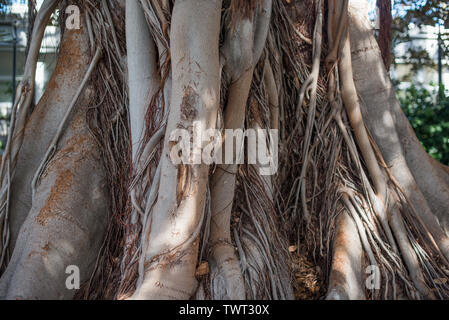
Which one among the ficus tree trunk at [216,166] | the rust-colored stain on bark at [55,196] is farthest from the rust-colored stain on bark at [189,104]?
the rust-colored stain on bark at [55,196]

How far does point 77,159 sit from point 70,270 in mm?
644

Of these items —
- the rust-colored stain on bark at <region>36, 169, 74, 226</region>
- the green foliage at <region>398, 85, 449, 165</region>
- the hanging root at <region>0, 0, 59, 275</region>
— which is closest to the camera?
the rust-colored stain on bark at <region>36, 169, 74, 226</region>

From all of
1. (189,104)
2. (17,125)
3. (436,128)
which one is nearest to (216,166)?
(189,104)

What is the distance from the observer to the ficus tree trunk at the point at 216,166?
2.51 meters

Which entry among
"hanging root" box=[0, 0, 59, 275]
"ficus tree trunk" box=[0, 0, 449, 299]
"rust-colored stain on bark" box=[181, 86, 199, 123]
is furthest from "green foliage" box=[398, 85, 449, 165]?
"rust-colored stain on bark" box=[181, 86, 199, 123]

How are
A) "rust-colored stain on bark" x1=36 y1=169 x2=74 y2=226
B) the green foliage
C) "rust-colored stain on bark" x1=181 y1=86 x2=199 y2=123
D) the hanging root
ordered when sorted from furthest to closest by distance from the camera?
the green foliage, the hanging root, "rust-colored stain on bark" x1=36 y1=169 x2=74 y2=226, "rust-colored stain on bark" x1=181 y1=86 x2=199 y2=123

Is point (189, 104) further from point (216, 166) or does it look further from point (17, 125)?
point (17, 125)

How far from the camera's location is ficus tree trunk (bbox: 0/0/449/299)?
98.9 inches

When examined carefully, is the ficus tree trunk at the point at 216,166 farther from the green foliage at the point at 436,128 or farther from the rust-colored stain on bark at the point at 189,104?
the green foliage at the point at 436,128

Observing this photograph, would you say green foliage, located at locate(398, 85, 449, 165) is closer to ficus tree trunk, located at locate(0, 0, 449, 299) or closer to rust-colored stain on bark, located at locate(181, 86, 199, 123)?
ficus tree trunk, located at locate(0, 0, 449, 299)

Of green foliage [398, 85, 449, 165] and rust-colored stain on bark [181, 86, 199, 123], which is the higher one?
rust-colored stain on bark [181, 86, 199, 123]

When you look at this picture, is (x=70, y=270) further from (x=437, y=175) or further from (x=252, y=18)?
(x=437, y=175)

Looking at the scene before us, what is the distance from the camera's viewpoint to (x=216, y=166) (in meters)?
2.81
